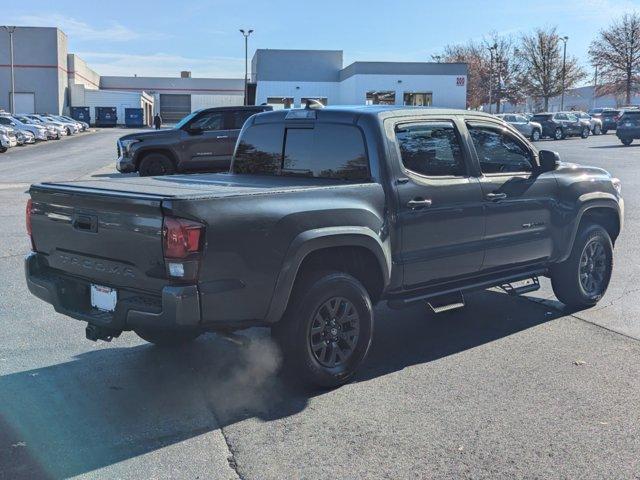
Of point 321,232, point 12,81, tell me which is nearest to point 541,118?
point 321,232

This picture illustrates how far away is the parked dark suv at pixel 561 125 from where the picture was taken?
1742 inches

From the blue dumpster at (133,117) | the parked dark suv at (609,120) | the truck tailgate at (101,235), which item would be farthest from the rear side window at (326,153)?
the blue dumpster at (133,117)

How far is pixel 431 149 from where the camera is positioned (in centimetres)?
536

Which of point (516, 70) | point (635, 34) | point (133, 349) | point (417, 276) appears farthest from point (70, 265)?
point (516, 70)

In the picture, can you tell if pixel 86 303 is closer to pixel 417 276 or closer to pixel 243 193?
pixel 243 193

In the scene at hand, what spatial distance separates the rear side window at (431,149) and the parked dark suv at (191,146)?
38.3 ft

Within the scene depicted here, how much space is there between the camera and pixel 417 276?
5.12 m

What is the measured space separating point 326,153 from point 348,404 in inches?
79.0

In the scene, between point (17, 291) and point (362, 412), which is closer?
point (362, 412)

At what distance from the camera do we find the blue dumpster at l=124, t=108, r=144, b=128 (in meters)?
75.4

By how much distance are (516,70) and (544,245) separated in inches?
2960

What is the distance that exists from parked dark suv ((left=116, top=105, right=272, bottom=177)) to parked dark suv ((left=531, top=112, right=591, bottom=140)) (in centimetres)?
3246

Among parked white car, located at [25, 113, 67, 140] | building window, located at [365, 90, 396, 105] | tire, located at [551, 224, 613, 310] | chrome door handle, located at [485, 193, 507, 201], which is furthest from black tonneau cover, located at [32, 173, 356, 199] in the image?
building window, located at [365, 90, 396, 105]

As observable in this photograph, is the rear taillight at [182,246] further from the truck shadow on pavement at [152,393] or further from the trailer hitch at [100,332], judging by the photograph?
the truck shadow on pavement at [152,393]
